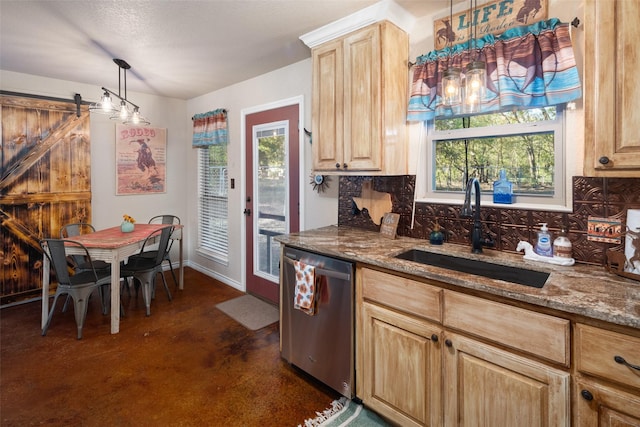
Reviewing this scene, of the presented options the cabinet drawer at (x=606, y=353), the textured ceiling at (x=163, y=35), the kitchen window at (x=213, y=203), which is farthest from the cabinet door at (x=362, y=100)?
the kitchen window at (x=213, y=203)

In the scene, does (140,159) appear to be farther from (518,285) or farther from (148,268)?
(518,285)

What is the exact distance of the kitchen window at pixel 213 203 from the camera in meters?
4.23

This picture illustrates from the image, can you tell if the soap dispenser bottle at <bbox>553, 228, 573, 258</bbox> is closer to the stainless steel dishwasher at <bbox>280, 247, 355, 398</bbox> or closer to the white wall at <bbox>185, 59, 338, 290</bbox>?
the stainless steel dishwasher at <bbox>280, 247, 355, 398</bbox>

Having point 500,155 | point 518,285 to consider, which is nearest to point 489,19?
point 500,155

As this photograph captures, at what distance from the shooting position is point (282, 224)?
3443mm

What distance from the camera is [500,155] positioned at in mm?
2047

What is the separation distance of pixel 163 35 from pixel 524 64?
8.13 feet

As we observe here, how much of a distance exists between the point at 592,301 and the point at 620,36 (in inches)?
41.1

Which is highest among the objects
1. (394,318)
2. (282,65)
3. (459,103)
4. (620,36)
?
(282,65)

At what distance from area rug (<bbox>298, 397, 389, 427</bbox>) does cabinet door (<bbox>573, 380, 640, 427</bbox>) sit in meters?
1.00

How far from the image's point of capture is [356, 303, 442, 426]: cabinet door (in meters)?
1.58

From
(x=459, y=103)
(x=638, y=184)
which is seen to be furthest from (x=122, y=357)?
(x=638, y=184)

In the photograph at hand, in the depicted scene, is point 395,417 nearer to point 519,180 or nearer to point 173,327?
point 519,180

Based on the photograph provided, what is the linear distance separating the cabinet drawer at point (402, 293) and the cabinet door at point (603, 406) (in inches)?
21.7
